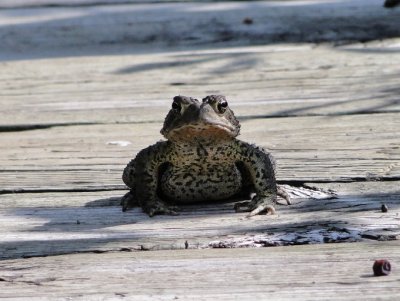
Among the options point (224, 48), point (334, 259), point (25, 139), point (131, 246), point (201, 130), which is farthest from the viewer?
point (224, 48)

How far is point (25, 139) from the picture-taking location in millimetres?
5609

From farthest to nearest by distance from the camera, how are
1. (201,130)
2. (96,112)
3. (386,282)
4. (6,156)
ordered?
(96,112)
(6,156)
(201,130)
(386,282)

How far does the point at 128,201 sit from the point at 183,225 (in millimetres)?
447

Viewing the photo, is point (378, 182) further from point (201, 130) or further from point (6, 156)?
point (6, 156)

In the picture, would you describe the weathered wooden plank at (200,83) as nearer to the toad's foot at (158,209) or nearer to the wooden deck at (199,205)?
the wooden deck at (199,205)

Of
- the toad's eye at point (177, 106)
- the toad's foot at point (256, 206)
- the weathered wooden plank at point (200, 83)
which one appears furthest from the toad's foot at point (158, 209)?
the weathered wooden plank at point (200, 83)

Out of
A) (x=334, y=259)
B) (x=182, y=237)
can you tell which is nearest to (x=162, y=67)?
(x=182, y=237)

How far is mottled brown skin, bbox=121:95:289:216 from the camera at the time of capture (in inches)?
163

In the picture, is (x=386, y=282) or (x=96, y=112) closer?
(x=386, y=282)

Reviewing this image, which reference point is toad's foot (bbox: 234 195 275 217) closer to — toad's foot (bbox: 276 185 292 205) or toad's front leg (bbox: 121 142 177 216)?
toad's foot (bbox: 276 185 292 205)

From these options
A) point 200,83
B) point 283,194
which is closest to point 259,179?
point 283,194

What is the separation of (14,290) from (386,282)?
3.32 feet

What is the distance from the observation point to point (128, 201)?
423 cm

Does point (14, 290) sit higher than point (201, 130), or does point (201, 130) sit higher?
point (201, 130)
